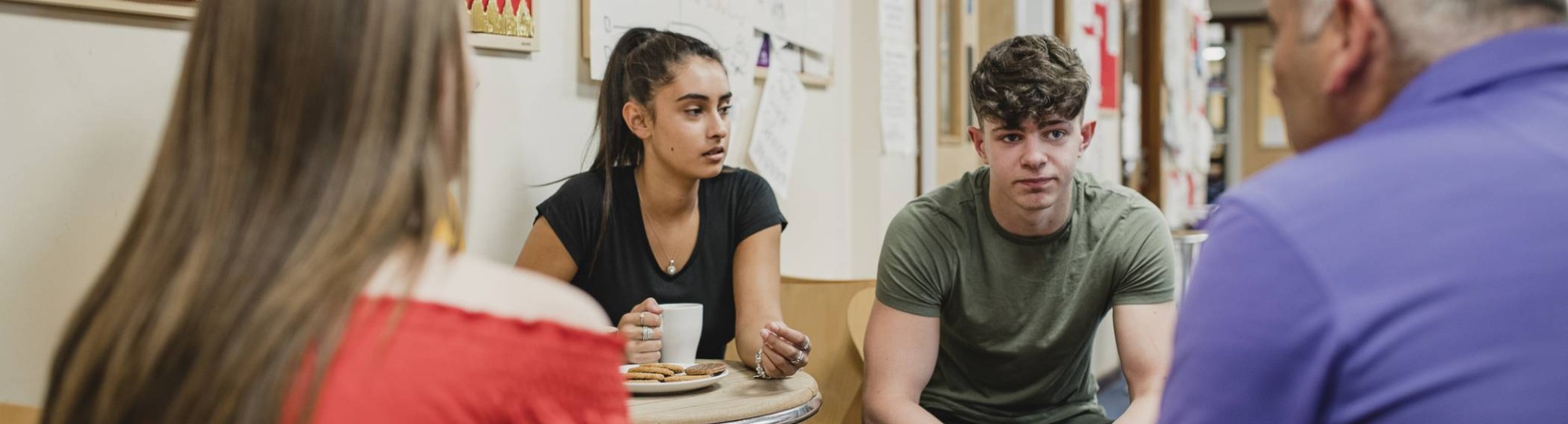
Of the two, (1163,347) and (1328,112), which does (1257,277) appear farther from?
(1163,347)

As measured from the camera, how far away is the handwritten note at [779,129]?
3166 mm

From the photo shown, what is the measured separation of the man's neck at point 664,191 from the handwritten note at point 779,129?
709mm

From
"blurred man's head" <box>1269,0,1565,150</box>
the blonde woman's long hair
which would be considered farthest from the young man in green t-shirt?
the blonde woman's long hair

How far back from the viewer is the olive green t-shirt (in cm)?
215

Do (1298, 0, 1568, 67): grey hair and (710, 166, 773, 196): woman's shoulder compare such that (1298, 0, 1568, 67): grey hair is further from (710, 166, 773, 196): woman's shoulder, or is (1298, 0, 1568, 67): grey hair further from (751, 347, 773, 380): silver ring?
(710, 166, 773, 196): woman's shoulder

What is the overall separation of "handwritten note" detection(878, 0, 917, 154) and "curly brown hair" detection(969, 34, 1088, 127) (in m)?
1.53

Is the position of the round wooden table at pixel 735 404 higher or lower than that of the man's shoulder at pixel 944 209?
lower

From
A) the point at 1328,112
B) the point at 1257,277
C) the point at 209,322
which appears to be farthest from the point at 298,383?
the point at 1328,112

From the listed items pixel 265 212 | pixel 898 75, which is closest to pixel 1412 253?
pixel 265 212

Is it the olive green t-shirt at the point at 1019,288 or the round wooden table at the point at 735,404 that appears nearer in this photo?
the round wooden table at the point at 735,404

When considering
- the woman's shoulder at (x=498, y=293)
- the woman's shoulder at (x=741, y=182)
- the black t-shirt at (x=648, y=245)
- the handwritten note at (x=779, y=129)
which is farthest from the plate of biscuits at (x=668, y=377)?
the handwritten note at (x=779, y=129)

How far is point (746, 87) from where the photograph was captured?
3100 millimetres

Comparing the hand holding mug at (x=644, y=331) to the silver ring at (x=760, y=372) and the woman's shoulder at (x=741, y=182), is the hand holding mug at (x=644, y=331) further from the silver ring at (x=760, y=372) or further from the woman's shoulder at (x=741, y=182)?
the woman's shoulder at (x=741, y=182)

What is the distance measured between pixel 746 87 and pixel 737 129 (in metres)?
0.10
